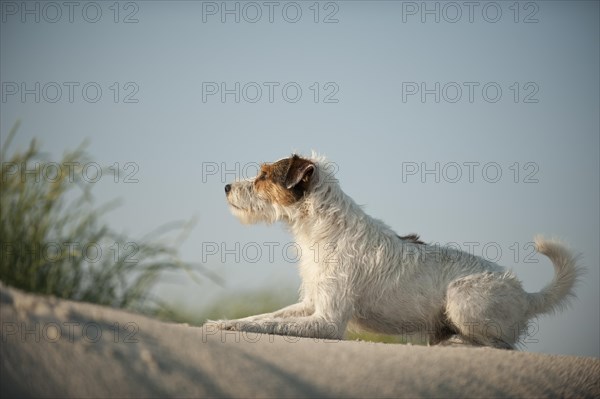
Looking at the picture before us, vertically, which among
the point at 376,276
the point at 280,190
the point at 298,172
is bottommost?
the point at 376,276

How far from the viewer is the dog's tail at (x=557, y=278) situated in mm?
9852

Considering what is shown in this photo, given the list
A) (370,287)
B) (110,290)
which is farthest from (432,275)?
(110,290)

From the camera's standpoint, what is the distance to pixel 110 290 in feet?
22.3

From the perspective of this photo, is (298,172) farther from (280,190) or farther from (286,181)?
(280,190)

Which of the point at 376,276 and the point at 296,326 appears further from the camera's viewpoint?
the point at 376,276

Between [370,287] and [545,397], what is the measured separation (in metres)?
3.14

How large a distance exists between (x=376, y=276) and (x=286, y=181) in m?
1.88

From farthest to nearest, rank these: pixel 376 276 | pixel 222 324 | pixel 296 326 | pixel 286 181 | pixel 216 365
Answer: pixel 286 181 → pixel 376 276 → pixel 296 326 → pixel 222 324 → pixel 216 365

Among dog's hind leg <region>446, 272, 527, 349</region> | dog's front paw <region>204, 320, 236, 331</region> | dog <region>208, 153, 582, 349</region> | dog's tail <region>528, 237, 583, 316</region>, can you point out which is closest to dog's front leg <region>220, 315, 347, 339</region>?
dog's front paw <region>204, 320, 236, 331</region>

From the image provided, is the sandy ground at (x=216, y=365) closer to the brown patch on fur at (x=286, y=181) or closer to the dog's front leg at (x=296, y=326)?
the dog's front leg at (x=296, y=326)

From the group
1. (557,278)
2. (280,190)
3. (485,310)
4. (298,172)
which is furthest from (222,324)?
(557,278)

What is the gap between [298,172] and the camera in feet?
31.2

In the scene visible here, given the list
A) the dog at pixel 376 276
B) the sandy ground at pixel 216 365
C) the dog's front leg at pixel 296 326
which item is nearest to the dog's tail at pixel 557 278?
the dog at pixel 376 276

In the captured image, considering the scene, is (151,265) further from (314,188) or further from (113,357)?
(314,188)
